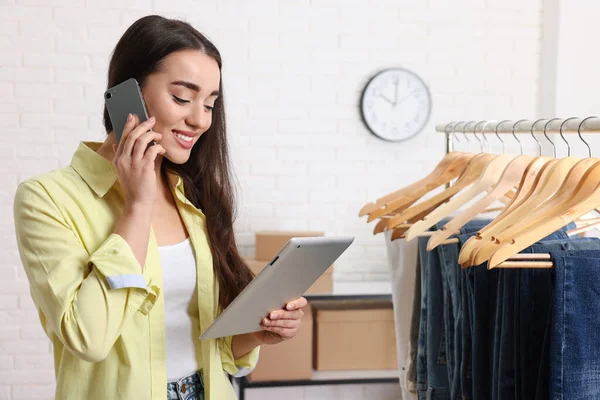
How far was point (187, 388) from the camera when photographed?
5.40 feet

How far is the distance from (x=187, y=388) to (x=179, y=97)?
0.62 m

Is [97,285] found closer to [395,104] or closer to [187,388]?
[187,388]

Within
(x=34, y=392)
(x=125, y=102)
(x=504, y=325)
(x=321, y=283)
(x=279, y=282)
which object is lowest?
(x=34, y=392)

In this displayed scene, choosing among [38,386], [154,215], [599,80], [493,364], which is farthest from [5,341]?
[599,80]

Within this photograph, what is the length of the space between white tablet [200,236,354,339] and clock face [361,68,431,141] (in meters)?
2.41

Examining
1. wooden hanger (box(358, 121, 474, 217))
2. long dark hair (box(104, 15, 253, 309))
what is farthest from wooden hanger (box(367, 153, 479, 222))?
long dark hair (box(104, 15, 253, 309))

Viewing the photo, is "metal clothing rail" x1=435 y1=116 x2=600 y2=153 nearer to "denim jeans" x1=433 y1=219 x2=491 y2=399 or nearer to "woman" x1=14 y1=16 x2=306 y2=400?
"denim jeans" x1=433 y1=219 x2=491 y2=399

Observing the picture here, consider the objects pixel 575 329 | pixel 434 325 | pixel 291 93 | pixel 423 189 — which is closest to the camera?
pixel 575 329

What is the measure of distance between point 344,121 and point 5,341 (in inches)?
78.2

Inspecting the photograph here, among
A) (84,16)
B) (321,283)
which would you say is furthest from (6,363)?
(84,16)

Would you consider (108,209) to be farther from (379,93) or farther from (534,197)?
(379,93)

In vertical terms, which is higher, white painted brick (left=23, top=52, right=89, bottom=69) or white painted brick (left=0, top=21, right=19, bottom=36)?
white painted brick (left=0, top=21, right=19, bottom=36)

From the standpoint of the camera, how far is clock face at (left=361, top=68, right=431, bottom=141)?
12.8ft

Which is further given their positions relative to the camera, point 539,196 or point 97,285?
point 539,196
